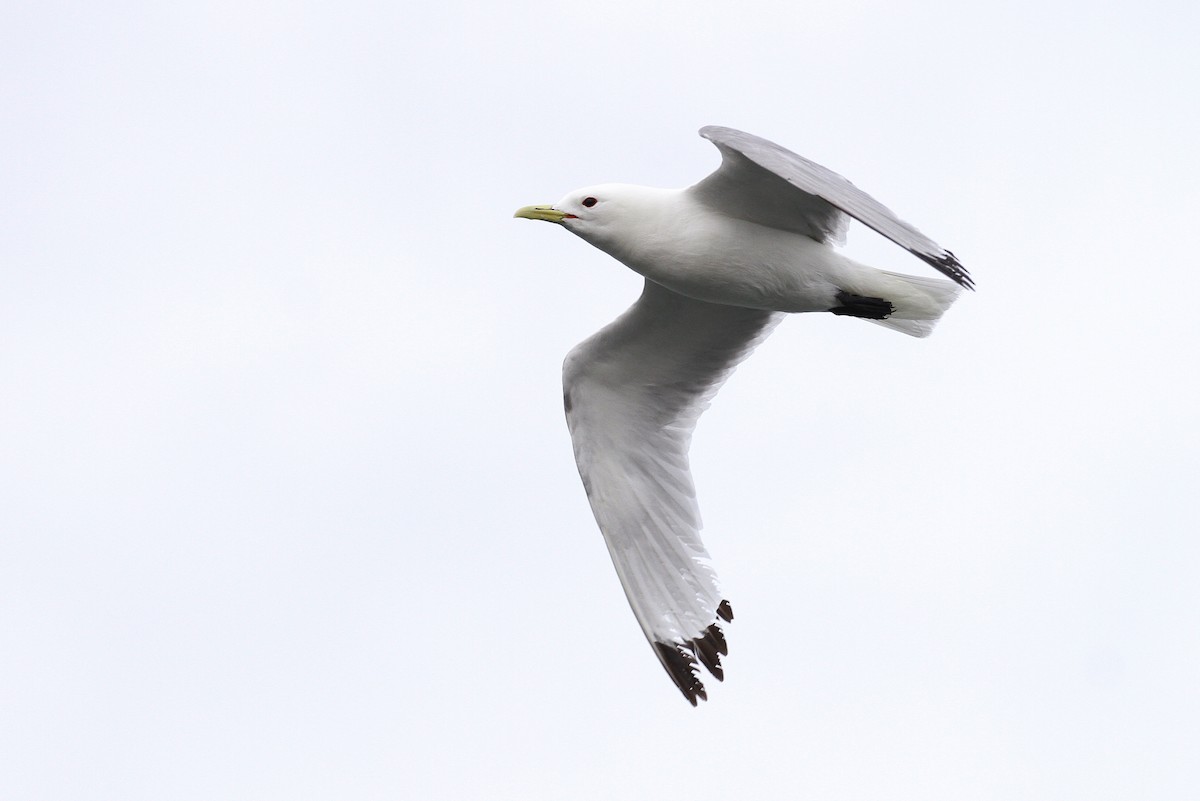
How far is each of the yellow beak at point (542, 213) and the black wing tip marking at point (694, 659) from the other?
8.89ft

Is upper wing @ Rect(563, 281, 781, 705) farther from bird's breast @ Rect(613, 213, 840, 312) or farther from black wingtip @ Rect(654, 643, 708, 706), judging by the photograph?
bird's breast @ Rect(613, 213, 840, 312)

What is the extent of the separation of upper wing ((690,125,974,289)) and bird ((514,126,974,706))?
0.01 metres

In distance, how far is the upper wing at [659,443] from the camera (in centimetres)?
1107

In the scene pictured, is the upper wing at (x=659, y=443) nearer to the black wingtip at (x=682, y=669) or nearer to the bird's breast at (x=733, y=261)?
the black wingtip at (x=682, y=669)

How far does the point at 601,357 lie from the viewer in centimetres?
1137

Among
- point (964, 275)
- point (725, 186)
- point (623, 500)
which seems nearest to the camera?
point (964, 275)

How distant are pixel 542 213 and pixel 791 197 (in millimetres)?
1440

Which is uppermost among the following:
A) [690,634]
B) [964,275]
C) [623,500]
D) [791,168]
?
[791,168]

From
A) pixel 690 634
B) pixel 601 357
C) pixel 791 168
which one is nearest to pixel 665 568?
pixel 690 634

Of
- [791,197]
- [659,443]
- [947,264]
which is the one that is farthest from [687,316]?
[947,264]

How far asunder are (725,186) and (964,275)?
1.72 m

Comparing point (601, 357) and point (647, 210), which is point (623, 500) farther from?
point (647, 210)

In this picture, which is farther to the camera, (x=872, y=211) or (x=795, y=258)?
(x=795, y=258)

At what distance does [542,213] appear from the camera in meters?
10.3
